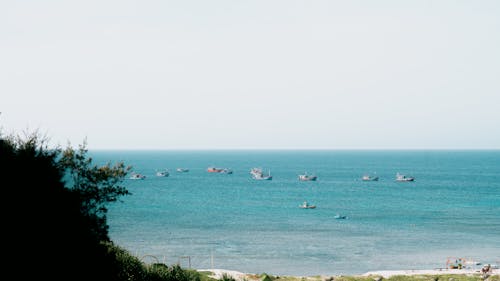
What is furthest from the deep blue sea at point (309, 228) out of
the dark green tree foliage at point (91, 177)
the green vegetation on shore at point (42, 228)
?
the green vegetation on shore at point (42, 228)

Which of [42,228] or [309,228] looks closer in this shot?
[42,228]

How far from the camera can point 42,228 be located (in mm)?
15148

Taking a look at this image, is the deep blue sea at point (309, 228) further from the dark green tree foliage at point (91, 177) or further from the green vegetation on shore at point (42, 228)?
the green vegetation on shore at point (42, 228)

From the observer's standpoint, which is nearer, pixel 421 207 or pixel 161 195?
pixel 421 207

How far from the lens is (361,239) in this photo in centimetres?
6372

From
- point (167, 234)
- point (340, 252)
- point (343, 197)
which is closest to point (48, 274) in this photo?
point (340, 252)

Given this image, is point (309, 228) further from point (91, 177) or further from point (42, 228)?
point (42, 228)

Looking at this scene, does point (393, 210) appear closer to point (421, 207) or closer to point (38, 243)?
point (421, 207)

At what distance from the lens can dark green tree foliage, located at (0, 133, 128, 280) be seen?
14422 millimetres

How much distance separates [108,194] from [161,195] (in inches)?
3429

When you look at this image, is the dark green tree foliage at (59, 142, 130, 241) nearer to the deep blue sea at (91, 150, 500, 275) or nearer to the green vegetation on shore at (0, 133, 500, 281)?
the deep blue sea at (91, 150, 500, 275)

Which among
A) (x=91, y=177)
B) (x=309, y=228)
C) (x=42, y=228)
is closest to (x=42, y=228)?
(x=42, y=228)

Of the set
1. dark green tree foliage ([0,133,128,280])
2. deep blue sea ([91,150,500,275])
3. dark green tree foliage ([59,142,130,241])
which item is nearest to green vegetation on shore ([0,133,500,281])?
dark green tree foliage ([0,133,128,280])

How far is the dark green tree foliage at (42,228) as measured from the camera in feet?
47.3
